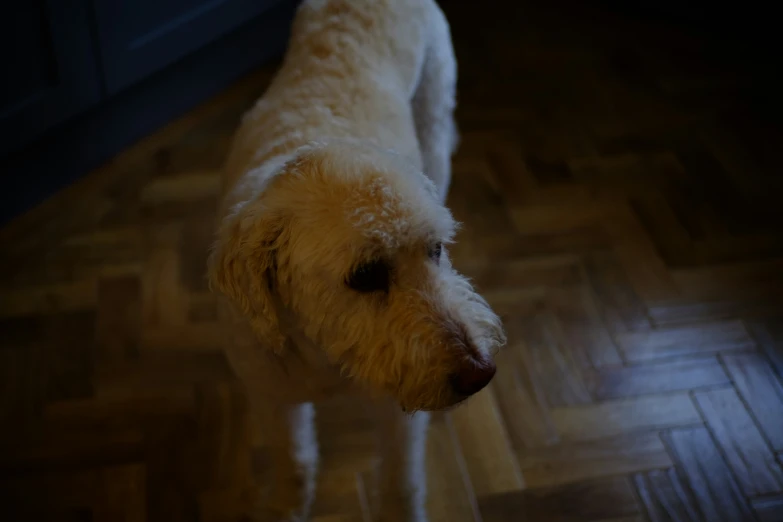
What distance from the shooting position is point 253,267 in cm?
112

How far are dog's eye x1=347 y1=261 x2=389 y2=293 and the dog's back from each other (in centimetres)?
34

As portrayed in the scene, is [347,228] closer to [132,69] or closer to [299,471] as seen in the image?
[299,471]

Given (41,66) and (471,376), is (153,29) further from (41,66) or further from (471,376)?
(471,376)

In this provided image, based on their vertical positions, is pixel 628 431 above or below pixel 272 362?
below

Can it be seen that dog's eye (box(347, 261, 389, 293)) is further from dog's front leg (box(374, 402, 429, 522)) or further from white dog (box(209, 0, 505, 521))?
dog's front leg (box(374, 402, 429, 522))

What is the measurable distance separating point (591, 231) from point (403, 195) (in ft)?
4.38

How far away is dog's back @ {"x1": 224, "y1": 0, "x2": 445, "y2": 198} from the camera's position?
1441 millimetres

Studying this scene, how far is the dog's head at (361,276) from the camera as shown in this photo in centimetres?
110

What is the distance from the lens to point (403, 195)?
3.71 feet

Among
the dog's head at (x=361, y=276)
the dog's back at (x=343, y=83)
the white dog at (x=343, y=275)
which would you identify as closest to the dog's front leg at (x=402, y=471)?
the white dog at (x=343, y=275)

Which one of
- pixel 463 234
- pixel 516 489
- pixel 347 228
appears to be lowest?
pixel 516 489

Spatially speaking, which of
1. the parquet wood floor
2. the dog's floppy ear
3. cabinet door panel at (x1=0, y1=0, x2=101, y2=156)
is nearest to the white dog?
the dog's floppy ear

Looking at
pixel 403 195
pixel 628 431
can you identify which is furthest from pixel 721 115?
pixel 403 195

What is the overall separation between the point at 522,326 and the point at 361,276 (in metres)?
1.01
